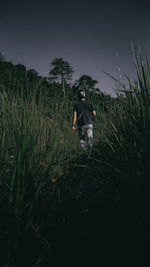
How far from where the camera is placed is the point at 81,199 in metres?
1.16

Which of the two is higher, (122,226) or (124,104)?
(124,104)

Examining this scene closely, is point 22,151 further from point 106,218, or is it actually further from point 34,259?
point 106,218

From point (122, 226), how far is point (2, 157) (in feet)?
2.30

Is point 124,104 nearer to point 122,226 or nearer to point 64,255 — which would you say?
point 122,226

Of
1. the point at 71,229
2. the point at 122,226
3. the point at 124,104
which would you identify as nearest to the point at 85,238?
the point at 71,229

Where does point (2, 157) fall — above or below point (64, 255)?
above

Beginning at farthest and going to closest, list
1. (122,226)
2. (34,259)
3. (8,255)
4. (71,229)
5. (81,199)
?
(81,199), (71,229), (122,226), (34,259), (8,255)

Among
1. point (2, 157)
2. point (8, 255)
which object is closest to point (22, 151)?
point (2, 157)

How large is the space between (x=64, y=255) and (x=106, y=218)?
29cm

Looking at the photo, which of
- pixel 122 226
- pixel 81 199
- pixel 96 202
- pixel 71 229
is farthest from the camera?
pixel 81 199

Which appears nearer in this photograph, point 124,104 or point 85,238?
point 85,238

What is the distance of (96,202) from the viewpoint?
1.05 m

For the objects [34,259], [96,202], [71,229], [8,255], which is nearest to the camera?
[8,255]

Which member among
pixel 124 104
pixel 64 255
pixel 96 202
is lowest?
pixel 64 255
